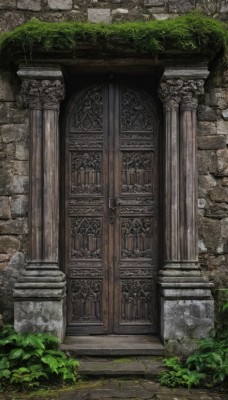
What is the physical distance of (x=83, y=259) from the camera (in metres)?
5.61

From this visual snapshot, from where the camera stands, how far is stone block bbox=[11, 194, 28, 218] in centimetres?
546

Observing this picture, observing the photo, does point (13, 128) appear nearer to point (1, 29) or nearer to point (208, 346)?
point (1, 29)

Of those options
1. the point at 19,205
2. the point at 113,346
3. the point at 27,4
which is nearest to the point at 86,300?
the point at 113,346

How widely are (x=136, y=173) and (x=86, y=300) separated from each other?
154cm

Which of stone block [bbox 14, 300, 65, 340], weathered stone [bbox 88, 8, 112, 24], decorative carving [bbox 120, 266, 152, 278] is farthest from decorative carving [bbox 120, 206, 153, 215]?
weathered stone [bbox 88, 8, 112, 24]

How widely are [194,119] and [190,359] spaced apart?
247 cm

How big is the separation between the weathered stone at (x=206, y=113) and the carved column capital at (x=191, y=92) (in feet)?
0.70

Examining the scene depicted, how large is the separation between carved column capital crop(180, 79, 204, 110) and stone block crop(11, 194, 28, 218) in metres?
1.99

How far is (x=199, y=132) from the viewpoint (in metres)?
5.55

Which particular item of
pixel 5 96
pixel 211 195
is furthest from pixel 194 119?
pixel 5 96

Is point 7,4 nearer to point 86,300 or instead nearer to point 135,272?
point 135,272

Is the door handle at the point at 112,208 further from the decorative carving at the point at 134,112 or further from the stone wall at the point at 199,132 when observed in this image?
the stone wall at the point at 199,132

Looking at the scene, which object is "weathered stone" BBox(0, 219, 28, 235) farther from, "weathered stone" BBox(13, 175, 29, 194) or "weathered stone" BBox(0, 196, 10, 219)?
"weathered stone" BBox(13, 175, 29, 194)

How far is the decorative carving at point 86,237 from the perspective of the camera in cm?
562
